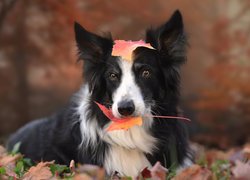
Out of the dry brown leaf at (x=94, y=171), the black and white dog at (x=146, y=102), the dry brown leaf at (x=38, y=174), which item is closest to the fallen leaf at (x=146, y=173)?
the dry brown leaf at (x=94, y=171)

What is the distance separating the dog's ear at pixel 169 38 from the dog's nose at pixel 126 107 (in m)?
0.84

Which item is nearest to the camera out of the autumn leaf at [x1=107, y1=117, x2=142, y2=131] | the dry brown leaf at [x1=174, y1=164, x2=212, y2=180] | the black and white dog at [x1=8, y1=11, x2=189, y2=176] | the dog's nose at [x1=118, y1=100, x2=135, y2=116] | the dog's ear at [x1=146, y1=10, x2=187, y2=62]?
the dry brown leaf at [x1=174, y1=164, x2=212, y2=180]

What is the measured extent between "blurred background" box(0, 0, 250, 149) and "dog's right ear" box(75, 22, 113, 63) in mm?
5377

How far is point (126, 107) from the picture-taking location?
470 centimetres

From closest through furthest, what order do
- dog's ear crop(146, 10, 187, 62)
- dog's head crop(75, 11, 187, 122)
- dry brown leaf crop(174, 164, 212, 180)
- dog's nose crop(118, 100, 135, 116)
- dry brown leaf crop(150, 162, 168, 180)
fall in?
dry brown leaf crop(174, 164, 212, 180), dry brown leaf crop(150, 162, 168, 180), dog's nose crop(118, 100, 135, 116), dog's head crop(75, 11, 187, 122), dog's ear crop(146, 10, 187, 62)

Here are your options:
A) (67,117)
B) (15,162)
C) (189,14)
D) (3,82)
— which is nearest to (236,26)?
(189,14)

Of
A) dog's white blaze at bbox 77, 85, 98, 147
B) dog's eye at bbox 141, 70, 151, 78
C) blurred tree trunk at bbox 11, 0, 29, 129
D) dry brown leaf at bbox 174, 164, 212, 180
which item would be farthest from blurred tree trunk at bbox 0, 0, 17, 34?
dry brown leaf at bbox 174, 164, 212, 180

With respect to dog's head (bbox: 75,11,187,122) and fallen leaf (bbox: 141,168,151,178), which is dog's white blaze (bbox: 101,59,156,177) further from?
fallen leaf (bbox: 141,168,151,178)

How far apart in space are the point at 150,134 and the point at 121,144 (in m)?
0.30

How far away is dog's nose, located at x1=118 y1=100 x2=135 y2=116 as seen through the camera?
4707 millimetres

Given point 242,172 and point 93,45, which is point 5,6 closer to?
point 93,45

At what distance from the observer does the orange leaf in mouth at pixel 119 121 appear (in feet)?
15.9

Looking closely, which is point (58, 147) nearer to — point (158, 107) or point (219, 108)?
point (158, 107)

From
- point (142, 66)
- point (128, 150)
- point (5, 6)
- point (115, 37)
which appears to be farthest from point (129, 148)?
point (115, 37)
